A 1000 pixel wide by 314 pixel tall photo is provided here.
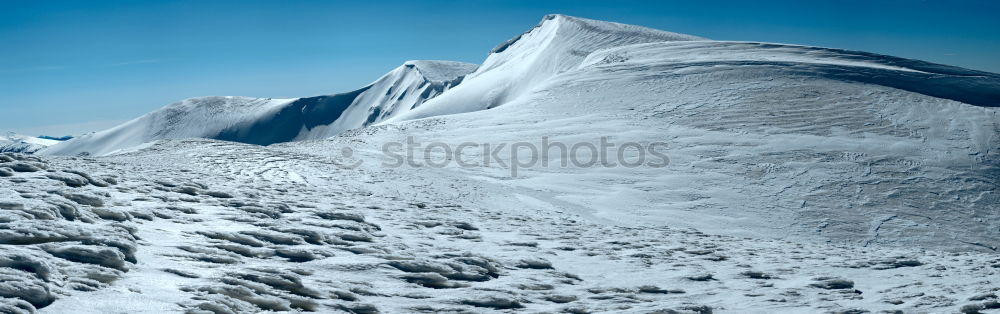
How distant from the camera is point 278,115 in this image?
129 meters

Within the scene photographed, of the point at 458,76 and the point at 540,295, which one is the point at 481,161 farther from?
the point at 458,76

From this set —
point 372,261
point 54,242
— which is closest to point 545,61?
point 372,261

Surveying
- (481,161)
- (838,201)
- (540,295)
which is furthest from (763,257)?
(481,161)

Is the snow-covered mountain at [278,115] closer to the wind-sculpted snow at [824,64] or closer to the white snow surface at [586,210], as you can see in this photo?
the wind-sculpted snow at [824,64]

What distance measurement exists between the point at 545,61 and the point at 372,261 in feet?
184

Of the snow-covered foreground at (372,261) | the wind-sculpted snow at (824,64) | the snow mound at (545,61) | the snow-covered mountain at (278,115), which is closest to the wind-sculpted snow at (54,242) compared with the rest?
the snow-covered foreground at (372,261)

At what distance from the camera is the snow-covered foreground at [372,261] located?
8484 millimetres

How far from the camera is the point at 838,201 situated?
80.0 ft

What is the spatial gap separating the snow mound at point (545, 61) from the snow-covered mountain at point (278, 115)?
43.7 metres

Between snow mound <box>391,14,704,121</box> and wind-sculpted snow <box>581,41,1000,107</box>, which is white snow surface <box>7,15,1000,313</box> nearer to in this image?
wind-sculpted snow <box>581,41,1000,107</box>

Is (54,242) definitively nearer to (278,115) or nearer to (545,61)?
(545,61)

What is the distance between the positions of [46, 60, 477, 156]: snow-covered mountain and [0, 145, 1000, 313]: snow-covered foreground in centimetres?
10029

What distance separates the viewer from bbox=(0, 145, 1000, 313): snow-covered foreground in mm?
8484

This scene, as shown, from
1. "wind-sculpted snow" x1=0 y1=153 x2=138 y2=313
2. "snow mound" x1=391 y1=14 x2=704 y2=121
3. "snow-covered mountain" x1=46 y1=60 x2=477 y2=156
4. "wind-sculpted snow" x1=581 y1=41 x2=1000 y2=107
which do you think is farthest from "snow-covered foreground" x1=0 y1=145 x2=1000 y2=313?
"snow-covered mountain" x1=46 y1=60 x2=477 y2=156
